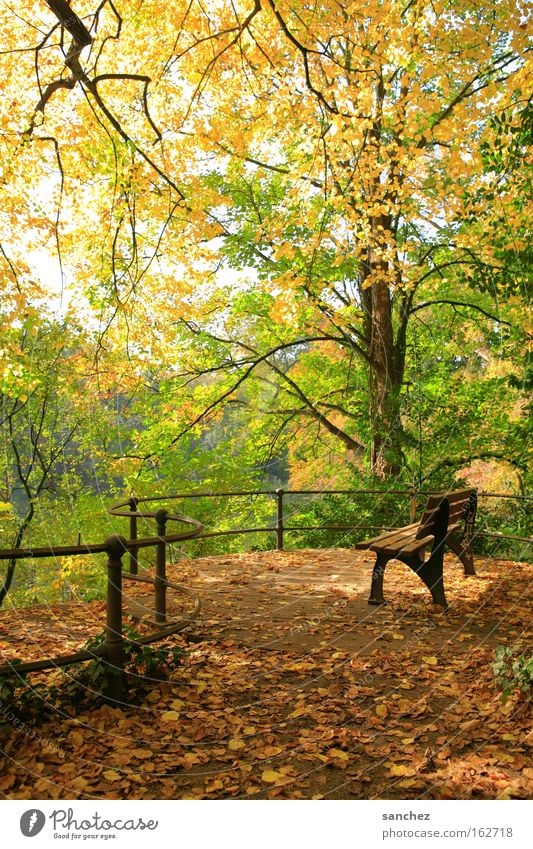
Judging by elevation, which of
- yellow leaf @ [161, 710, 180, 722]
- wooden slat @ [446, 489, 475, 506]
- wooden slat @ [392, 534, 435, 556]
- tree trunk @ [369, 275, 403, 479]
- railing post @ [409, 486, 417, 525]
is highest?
tree trunk @ [369, 275, 403, 479]

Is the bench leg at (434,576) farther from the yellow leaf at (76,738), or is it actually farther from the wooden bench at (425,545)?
the yellow leaf at (76,738)

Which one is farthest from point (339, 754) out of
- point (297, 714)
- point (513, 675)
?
point (513, 675)

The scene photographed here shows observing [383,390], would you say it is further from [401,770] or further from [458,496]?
[401,770]

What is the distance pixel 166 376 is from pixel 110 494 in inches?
151

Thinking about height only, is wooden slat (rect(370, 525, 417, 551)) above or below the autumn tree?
below

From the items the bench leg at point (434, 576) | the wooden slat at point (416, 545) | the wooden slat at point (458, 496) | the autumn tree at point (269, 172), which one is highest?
the autumn tree at point (269, 172)

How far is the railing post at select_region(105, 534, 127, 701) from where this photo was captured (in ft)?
11.8

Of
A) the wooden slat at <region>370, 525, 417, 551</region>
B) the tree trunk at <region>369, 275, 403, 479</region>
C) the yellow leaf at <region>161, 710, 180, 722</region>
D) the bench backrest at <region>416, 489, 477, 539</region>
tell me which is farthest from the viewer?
the tree trunk at <region>369, 275, 403, 479</region>

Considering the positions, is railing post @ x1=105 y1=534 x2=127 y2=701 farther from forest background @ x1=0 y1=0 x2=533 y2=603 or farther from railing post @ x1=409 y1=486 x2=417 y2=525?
railing post @ x1=409 y1=486 x2=417 y2=525

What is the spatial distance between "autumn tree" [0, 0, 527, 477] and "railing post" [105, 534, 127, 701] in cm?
223

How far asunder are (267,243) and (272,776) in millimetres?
10453

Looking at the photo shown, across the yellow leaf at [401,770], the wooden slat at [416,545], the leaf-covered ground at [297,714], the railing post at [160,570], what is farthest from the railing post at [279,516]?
the yellow leaf at [401,770]

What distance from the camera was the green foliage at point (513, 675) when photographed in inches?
140

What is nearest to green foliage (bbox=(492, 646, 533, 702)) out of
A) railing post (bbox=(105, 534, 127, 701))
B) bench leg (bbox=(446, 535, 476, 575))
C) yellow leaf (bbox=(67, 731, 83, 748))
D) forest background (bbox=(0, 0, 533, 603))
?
railing post (bbox=(105, 534, 127, 701))
